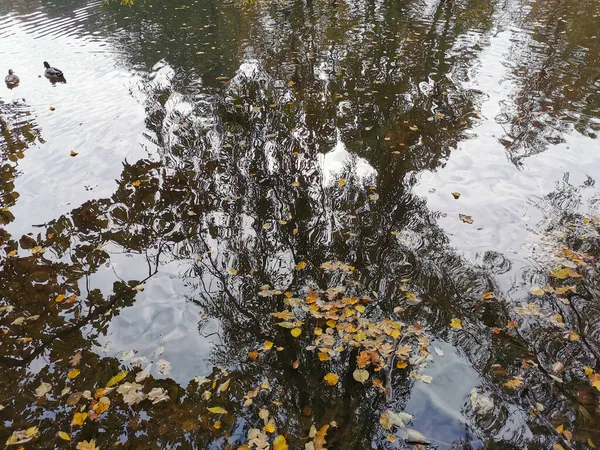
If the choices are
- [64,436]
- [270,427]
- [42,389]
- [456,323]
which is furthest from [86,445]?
[456,323]

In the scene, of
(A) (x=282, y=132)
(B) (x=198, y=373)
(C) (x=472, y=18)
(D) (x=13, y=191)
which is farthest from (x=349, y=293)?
(C) (x=472, y=18)

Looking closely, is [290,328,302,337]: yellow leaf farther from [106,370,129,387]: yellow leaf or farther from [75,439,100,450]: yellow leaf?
[75,439,100,450]: yellow leaf

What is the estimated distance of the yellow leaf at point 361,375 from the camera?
314 centimetres

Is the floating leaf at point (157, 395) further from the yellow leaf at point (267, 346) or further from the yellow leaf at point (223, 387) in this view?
the yellow leaf at point (267, 346)

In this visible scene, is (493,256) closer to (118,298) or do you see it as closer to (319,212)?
(319,212)

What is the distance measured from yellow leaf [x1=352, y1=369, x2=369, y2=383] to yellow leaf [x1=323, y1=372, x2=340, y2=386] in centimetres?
16

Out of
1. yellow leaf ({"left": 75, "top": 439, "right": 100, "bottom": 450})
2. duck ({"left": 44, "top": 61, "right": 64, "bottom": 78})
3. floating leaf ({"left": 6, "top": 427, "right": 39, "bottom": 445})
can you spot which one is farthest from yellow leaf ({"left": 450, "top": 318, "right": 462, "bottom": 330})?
duck ({"left": 44, "top": 61, "right": 64, "bottom": 78})

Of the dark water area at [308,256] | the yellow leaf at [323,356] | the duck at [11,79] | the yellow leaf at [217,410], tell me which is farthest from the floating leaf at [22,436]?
the duck at [11,79]

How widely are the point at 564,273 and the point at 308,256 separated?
9.14ft

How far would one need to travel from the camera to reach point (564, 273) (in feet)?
12.8

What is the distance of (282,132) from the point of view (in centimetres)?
686

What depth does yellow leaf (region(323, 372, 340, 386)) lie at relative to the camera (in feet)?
10.5

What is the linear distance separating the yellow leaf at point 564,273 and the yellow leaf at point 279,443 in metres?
3.26

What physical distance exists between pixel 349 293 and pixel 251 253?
4.48ft
